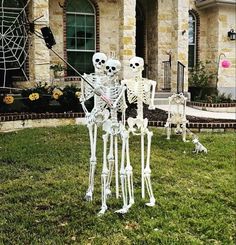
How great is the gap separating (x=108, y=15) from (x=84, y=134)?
24.7ft

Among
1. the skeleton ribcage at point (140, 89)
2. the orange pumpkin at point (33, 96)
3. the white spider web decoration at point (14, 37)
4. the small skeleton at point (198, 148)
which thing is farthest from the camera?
the orange pumpkin at point (33, 96)

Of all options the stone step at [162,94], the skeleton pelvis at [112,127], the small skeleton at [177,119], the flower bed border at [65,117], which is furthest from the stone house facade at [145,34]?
the skeleton pelvis at [112,127]

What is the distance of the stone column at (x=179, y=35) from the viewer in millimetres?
13797

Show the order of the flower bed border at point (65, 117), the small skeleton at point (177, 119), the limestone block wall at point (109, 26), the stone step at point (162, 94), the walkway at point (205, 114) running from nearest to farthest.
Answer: the small skeleton at point (177, 119) → the flower bed border at point (65, 117) → the walkway at point (205, 114) → the stone step at point (162, 94) → the limestone block wall at point (109, 26)

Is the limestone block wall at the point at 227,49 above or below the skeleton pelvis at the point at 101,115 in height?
above

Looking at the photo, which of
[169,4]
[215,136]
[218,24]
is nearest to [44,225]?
[215,136]

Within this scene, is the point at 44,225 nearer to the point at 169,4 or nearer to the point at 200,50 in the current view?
the point at 169,4

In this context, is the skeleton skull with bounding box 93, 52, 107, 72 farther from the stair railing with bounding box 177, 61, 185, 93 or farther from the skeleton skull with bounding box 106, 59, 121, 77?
the stair railing with bounding box 177, 61, 185, 93

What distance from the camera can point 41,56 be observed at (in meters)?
11.7

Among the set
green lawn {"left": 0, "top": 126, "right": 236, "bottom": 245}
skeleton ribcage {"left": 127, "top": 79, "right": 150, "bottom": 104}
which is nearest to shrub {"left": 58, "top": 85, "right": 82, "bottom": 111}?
green lawn {"left": 0, "top": 126, "right": 236, "bottom": 245}

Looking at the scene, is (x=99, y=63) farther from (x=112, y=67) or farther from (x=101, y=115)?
(x=101, y=115)

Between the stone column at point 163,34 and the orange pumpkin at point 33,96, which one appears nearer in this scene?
the orange pumpkin at point 33,96

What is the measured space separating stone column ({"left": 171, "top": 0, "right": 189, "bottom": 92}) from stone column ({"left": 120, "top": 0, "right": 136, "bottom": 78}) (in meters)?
1.78

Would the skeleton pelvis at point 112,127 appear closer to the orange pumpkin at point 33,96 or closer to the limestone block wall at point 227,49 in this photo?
the orange pumpkin at point 33,96
